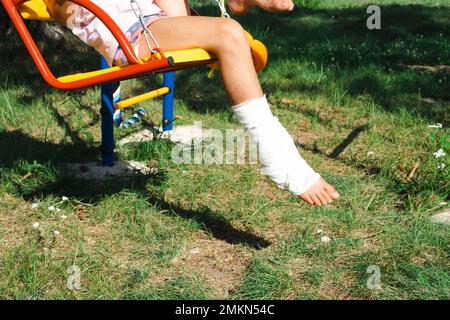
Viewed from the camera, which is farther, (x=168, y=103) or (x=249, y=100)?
(x=168, y=103)

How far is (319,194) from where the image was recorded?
97.9 inches

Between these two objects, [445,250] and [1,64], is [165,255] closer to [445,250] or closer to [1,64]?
[445,250]

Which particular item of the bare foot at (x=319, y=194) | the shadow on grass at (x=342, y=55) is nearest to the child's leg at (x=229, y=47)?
the bare foot at (x=319, y=194)

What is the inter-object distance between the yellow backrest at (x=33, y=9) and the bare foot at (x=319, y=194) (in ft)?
4.17

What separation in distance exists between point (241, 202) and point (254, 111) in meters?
0.88

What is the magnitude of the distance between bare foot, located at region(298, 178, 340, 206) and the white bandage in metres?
0.02

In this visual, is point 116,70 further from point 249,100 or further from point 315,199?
point 315,199

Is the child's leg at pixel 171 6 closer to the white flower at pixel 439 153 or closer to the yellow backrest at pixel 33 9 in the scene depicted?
the yellow backrest at pixel 33 9

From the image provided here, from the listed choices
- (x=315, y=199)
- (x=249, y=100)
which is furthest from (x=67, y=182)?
(x=315, y=199)

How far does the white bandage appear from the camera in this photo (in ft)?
8.02

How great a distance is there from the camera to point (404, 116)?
4.18m

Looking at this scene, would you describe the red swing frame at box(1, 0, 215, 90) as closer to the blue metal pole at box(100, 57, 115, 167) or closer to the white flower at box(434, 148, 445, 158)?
the blue metal pole at box(100, 57, 115, 167)

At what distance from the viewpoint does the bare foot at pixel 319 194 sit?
2479 mm

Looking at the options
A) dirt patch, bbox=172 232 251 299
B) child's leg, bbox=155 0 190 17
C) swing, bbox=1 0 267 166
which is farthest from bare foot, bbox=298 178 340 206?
child's leg, bbox=155 0 190 17
